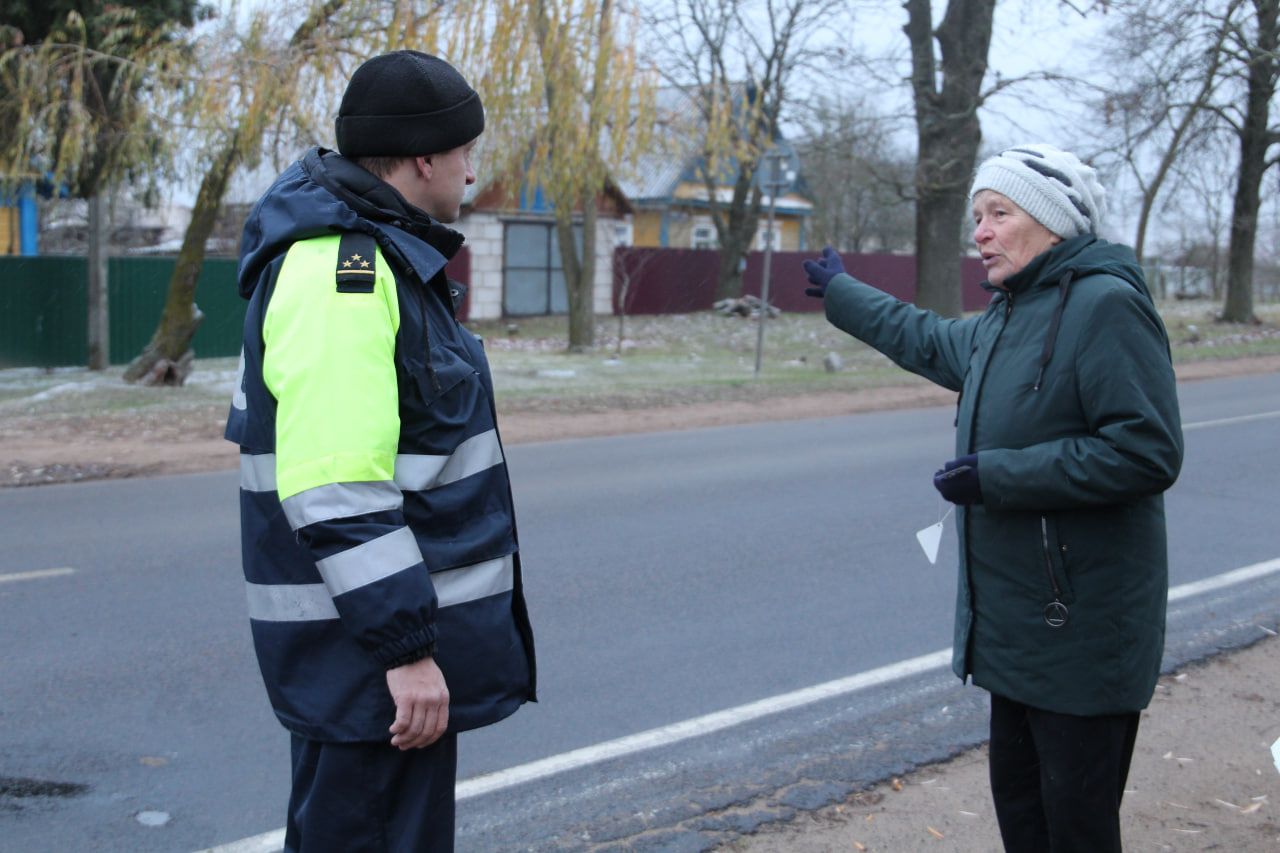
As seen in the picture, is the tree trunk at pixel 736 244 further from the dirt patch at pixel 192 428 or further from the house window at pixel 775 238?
the dirt patch at pixel 192 428

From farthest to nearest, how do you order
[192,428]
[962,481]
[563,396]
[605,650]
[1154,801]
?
[563,396] → [192,428] → [605,650] → [1154,801] → [962,481]

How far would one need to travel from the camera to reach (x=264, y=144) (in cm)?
1462

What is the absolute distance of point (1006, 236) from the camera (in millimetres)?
2779

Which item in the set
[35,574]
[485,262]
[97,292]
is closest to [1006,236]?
[35,574]

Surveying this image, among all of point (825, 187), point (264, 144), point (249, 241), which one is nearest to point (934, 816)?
point (249, 241)

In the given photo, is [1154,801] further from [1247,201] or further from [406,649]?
[1247,201]

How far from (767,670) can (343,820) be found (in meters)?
3.30

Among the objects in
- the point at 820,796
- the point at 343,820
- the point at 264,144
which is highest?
the point at 264,144

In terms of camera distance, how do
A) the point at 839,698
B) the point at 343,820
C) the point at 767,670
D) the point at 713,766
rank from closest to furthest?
the point at 343,820
the point at 713,766
the point at 839,698
the point at 767,670

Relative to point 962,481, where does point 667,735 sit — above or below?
below

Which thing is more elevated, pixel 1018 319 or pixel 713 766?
pixel 1018 319

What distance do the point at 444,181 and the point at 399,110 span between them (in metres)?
0.16

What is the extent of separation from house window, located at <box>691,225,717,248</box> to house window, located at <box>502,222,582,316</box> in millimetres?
11656

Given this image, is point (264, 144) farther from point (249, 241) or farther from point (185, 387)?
point (249, 241)
